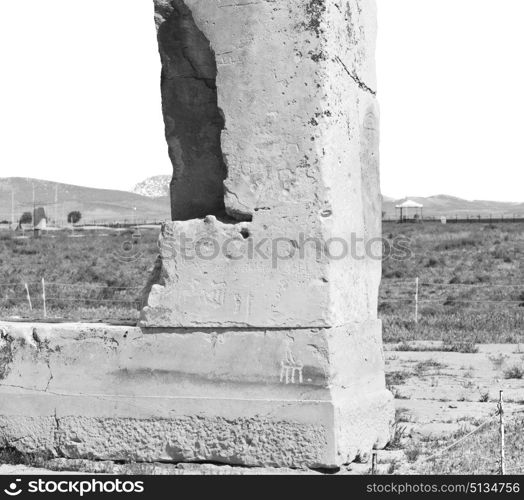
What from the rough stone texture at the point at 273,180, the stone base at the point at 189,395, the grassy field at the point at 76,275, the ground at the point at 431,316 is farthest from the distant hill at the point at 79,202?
the rough stone texture at the point at 273,180

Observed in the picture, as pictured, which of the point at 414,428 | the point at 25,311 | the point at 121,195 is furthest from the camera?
the point at 121,195

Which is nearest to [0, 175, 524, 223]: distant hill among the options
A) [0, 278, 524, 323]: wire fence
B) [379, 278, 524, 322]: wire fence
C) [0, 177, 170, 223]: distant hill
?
[0, 177, 170, 223]: distant hill

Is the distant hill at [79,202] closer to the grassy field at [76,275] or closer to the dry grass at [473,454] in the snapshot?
the grassy field at [76,275]

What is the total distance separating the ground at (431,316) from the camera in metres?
7.71

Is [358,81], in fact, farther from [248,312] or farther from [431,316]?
[431,316]

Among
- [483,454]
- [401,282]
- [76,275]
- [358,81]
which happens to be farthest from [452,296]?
[358,81]

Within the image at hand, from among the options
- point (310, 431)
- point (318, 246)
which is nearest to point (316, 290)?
point (318, 246)

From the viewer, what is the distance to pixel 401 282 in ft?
83.6

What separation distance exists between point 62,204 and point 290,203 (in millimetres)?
148166

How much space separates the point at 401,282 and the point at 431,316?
721 centimetres

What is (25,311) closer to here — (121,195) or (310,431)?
(310,431)

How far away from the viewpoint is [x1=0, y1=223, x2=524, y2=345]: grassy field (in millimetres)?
16688

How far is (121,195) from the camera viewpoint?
181125mm

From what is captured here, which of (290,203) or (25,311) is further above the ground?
(290,203)
